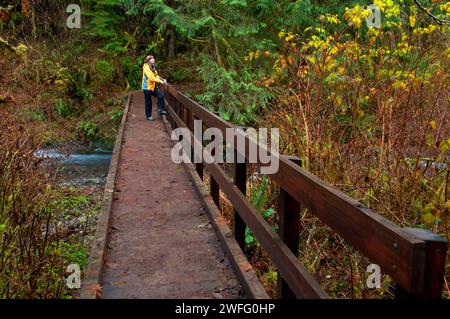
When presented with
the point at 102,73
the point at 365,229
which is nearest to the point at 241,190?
the point at 365,229

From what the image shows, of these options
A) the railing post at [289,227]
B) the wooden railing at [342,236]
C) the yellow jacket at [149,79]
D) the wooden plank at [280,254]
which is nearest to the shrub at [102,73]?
the yellow jacket at [149,79]

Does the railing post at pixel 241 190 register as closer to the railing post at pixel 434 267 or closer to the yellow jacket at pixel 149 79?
the railing post at pixel 434 267

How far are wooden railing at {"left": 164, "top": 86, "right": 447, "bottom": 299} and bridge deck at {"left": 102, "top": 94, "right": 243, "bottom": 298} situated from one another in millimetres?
607

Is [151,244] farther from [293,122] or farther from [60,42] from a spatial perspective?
[60,42]

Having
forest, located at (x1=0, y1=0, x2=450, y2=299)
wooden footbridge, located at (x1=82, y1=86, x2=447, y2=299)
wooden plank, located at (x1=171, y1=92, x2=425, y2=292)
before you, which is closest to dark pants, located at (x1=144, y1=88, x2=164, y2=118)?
forest, located at (x1=0, y1=0, x2=450, y2=299)

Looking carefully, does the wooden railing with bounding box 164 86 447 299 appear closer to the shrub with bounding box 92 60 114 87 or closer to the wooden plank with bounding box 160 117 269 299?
the wooden plank with bounding box 160 117 269 299

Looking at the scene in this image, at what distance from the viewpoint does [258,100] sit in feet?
54.1

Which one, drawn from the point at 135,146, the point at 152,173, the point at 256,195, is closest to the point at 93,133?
the point at 135,146

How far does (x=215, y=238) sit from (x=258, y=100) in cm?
1173

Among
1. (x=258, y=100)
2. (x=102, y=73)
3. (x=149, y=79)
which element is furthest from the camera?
(x=102, y=73)

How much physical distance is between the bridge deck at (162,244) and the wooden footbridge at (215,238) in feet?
0.03

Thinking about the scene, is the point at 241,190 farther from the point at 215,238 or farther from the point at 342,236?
the point at 342,236

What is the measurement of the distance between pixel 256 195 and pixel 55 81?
15793mm

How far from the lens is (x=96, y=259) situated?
4348 mm
